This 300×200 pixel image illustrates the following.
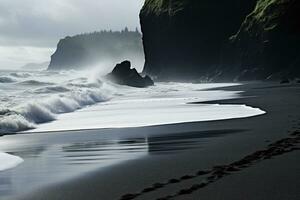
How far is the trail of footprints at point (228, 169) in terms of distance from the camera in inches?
291

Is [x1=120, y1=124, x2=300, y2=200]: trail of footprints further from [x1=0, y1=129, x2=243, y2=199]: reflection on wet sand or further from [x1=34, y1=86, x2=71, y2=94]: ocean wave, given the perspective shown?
[x1=34, y1=86, x2=71, y2=94]: ocean wave

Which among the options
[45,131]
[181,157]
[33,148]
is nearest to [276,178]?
[181,157]

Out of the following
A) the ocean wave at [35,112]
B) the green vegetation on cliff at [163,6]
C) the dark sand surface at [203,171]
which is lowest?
the dark sand surface at [203,171]

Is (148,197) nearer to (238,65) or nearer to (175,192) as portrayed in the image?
(175,192)

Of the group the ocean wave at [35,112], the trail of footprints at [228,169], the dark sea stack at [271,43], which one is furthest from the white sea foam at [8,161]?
the dark sea stack at [271,43]

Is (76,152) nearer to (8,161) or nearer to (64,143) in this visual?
(8,161)

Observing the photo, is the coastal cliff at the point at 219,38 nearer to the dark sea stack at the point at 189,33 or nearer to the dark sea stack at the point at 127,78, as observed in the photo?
the dark sea stack at the point at 189,33

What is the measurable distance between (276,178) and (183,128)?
8191 mm

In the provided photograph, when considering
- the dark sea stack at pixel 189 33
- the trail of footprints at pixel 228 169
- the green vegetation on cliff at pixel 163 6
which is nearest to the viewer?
the trail of footprints at pixel 228 169

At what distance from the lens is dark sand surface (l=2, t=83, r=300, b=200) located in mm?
7273

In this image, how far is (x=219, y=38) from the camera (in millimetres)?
101062

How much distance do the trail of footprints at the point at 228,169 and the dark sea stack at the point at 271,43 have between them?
58048 mm

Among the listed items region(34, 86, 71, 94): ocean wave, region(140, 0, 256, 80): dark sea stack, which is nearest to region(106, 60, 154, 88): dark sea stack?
region(34, 86, 71, 94): ocean wave

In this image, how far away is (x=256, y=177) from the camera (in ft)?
26.0
